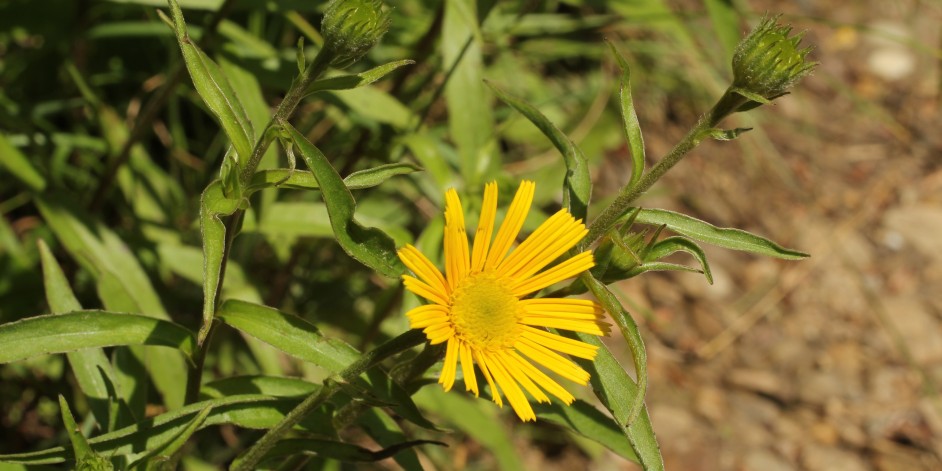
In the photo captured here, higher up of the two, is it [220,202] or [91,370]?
[220,202]

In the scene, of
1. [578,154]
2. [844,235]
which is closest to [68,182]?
[578,154]

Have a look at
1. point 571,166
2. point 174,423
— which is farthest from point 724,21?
point 174,423

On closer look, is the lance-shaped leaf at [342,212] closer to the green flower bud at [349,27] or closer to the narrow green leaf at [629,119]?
the green flower bud at [349,27]

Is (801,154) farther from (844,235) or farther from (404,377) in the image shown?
(404,377)

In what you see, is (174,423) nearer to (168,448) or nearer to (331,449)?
(168,448)

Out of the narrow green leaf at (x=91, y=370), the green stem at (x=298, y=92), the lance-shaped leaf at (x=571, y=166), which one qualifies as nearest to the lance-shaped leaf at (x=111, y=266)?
the narrow green leaf at (x=91, y=370)
